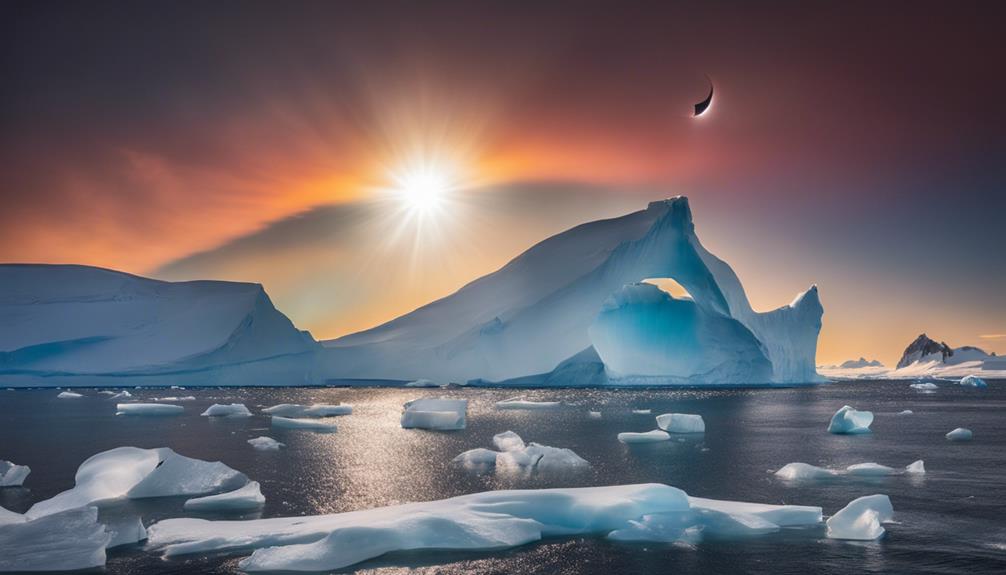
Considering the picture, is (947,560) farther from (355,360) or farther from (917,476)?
(355,360)

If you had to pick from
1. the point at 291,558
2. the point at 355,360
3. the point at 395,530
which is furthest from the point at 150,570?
the point at 355,360

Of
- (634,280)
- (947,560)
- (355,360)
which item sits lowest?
(947,560)

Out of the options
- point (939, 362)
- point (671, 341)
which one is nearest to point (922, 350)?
point (939, 362)

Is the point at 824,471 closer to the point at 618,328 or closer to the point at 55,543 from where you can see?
the point at 55,543

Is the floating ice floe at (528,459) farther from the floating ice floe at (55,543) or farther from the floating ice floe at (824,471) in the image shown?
the floating ice floe at (55,543)

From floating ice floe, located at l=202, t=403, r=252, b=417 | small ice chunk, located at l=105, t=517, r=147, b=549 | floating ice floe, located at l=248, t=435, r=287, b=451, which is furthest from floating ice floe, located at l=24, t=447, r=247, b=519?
floating ice floe, located at l=202, t=403, r=252, b=417

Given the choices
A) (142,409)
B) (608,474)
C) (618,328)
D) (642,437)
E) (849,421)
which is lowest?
(608,474)
